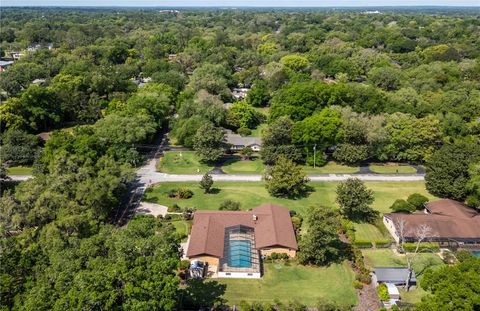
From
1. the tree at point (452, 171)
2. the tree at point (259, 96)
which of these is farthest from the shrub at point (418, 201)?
the tree at point (259, 96)

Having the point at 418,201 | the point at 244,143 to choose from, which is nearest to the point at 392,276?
the point at 418,201

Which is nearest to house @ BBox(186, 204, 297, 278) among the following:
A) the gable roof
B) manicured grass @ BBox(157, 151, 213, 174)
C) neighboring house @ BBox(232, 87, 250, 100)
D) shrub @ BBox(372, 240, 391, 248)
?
shrub @ BBox(372, 240, 391, 248)

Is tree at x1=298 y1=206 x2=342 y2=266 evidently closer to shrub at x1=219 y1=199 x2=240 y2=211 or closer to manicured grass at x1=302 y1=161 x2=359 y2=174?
shrub at x1=219 y1=199 x2=240 y2=211

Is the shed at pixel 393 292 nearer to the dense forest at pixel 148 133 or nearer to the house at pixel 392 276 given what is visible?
the house at pixel 392 276

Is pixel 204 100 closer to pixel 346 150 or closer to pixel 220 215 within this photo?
pixel 346 150

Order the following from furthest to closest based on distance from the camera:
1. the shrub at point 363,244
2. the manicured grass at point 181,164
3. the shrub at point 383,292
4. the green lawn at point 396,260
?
the manicured grass at point 181,164, the shrub at point 363,244, the green lawn at point 396,260, the shrub at point 383,292

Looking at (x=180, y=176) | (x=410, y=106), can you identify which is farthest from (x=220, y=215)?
(x=410, y=106)
